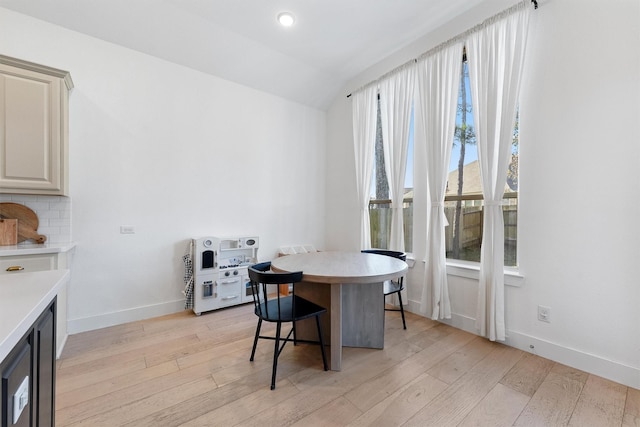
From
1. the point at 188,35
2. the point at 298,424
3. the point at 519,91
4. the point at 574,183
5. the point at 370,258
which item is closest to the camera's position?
the point at 298,424

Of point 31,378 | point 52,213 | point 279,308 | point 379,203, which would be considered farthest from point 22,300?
point 379,203

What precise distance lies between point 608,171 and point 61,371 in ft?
14.1

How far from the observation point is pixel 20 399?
73 cm

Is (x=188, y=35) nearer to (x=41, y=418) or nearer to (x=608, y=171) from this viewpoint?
(x=41, y=418)

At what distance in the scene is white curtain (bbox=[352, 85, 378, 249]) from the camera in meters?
3.75

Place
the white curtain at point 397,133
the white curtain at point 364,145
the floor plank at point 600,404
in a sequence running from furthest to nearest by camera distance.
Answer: the white curtain at point 364,145, the white curtain at point 397,133, the floor plank at point 600,404

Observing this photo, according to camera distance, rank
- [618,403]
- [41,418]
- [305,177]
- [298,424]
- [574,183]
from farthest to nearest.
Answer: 1. [305,177]
2. [574,183]
3. [618,403]
4. [298,424]
5. [41,418]

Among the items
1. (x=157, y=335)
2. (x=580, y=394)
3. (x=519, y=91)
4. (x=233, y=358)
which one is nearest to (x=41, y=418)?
(x=233, y=358)

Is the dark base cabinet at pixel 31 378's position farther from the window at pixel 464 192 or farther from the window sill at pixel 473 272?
the window at pixel 464 192

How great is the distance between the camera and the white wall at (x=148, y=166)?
105 inches

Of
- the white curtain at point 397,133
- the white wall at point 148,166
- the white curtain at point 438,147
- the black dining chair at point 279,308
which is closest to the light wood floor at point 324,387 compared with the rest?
the black dining chair at point 279,308

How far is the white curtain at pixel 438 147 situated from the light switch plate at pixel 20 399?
2933mm

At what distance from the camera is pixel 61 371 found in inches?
78.1

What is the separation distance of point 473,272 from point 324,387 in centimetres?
184
